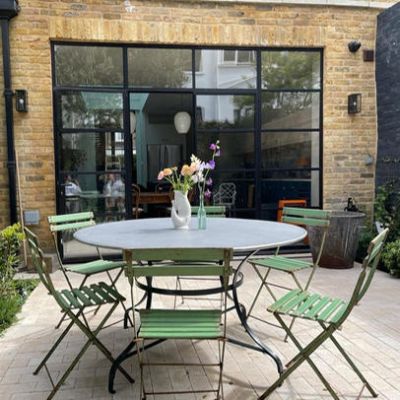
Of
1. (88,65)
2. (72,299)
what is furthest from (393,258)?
(88,65)

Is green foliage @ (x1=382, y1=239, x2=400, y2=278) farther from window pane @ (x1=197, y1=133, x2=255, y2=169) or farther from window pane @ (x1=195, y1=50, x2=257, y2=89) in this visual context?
window pane @ (x1=195, y1=50, x2=257, y2=89)

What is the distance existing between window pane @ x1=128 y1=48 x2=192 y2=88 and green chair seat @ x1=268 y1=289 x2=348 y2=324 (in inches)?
158

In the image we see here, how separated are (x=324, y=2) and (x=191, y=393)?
17.5 ft

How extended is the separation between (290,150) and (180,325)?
4.52 meters

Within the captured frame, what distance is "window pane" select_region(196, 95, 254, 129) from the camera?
6.13 m

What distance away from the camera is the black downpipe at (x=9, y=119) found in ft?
17.1

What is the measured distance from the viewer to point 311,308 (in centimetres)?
245

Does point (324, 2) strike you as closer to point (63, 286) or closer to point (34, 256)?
point (63, 286)

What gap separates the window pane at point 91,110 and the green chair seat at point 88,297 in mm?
3276

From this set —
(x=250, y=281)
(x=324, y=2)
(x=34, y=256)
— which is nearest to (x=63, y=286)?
(x=250, y=281)

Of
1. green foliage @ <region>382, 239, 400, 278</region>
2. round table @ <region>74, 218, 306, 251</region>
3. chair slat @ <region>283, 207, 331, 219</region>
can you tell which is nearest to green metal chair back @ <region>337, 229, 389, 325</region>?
round table @ <region>74, 218, 306, 251</region>

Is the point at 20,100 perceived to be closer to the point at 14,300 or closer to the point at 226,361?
the point at 14,300

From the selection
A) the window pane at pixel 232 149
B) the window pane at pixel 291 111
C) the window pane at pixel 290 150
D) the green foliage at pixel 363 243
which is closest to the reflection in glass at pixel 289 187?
the window pane at pixel 290 150

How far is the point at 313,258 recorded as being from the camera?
5.59 m
